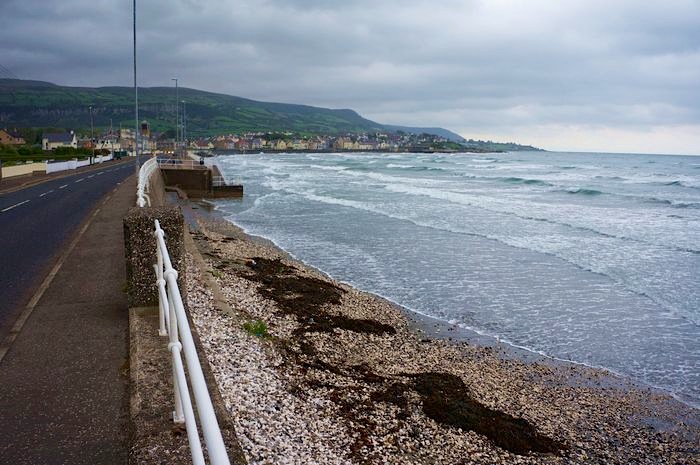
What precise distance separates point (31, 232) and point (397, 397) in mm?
10023

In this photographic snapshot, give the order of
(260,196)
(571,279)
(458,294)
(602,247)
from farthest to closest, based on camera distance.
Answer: (260,196)
(602,247)
(571,279)
(458,294)

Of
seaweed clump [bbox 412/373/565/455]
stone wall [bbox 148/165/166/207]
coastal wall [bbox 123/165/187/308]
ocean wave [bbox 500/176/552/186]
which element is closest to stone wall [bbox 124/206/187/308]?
coastal wall [bbox 123/165/187/308]

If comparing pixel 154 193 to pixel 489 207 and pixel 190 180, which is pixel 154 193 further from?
pixel 190 180

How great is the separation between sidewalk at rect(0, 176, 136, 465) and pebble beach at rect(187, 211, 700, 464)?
1.07 m

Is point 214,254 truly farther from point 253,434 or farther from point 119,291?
point 253,434

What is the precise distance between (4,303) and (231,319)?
286cm

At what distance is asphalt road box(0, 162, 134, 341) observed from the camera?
7.87 meters

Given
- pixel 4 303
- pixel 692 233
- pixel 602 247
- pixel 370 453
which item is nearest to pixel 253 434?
pixel 370 453

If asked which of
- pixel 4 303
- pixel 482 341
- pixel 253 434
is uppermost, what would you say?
pixel 4 303

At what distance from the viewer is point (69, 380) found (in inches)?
190

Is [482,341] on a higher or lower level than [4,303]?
lower

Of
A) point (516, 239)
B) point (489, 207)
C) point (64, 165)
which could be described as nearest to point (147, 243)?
point (516, 239)

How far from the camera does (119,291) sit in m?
7.46

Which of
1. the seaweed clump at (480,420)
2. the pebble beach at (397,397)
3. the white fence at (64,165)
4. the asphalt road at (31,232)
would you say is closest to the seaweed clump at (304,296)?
the pebble beach at (397,397)
